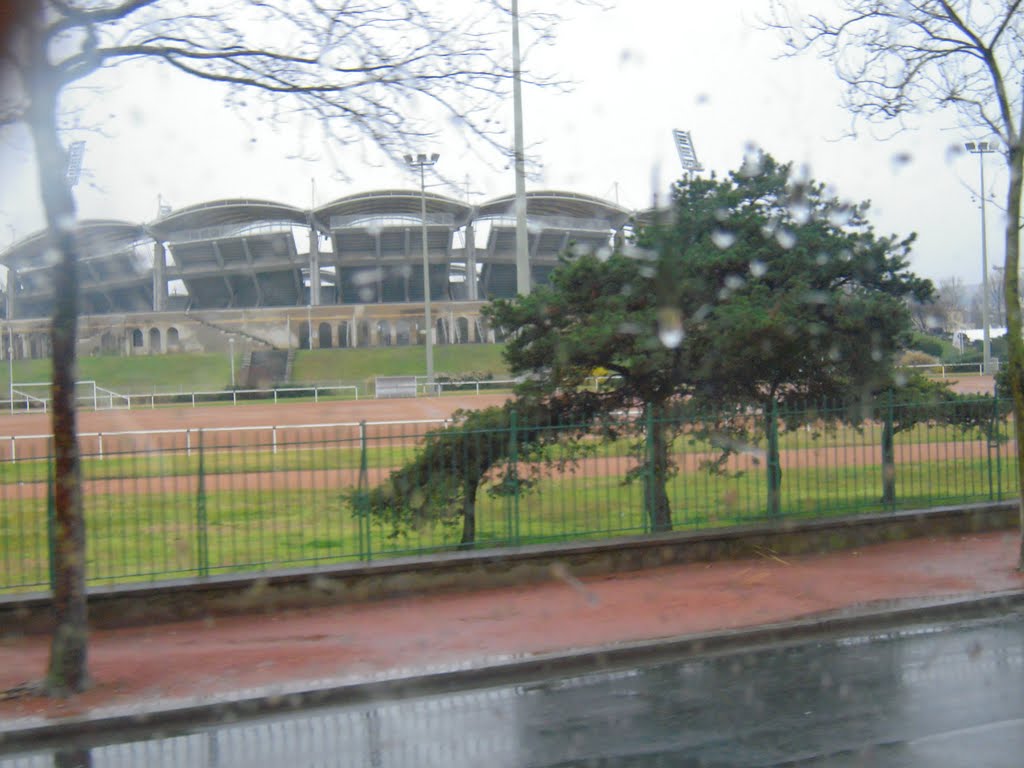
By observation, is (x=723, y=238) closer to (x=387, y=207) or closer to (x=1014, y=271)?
(x=1014, y=271)

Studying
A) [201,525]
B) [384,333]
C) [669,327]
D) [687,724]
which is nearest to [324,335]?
[384,333]

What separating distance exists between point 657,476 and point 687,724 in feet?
17.2

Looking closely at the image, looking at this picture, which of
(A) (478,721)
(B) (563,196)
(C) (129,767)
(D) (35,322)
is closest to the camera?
(C) (129,767)

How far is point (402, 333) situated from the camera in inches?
2749

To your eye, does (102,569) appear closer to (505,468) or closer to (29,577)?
(29,577)

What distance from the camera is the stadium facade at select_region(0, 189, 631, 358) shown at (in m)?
69.8

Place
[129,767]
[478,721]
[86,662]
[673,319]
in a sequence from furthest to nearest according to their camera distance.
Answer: [673,319] → [86,662] → [478,721] → [129,767]

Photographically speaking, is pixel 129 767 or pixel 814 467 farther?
pixel 814 467

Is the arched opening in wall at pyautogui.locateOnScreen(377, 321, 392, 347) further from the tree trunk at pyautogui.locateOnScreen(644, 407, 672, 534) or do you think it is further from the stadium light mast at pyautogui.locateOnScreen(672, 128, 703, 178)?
the tree trunk at pyautogui.locateOnScreen(644, 407, 672, 534)

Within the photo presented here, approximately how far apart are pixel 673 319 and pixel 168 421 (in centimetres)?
2704

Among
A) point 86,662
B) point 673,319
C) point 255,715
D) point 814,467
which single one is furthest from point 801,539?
point 86,662

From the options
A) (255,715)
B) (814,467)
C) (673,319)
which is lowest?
(255,715)

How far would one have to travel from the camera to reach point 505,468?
10180mm

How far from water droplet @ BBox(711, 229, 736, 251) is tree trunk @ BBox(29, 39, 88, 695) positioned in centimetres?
790
